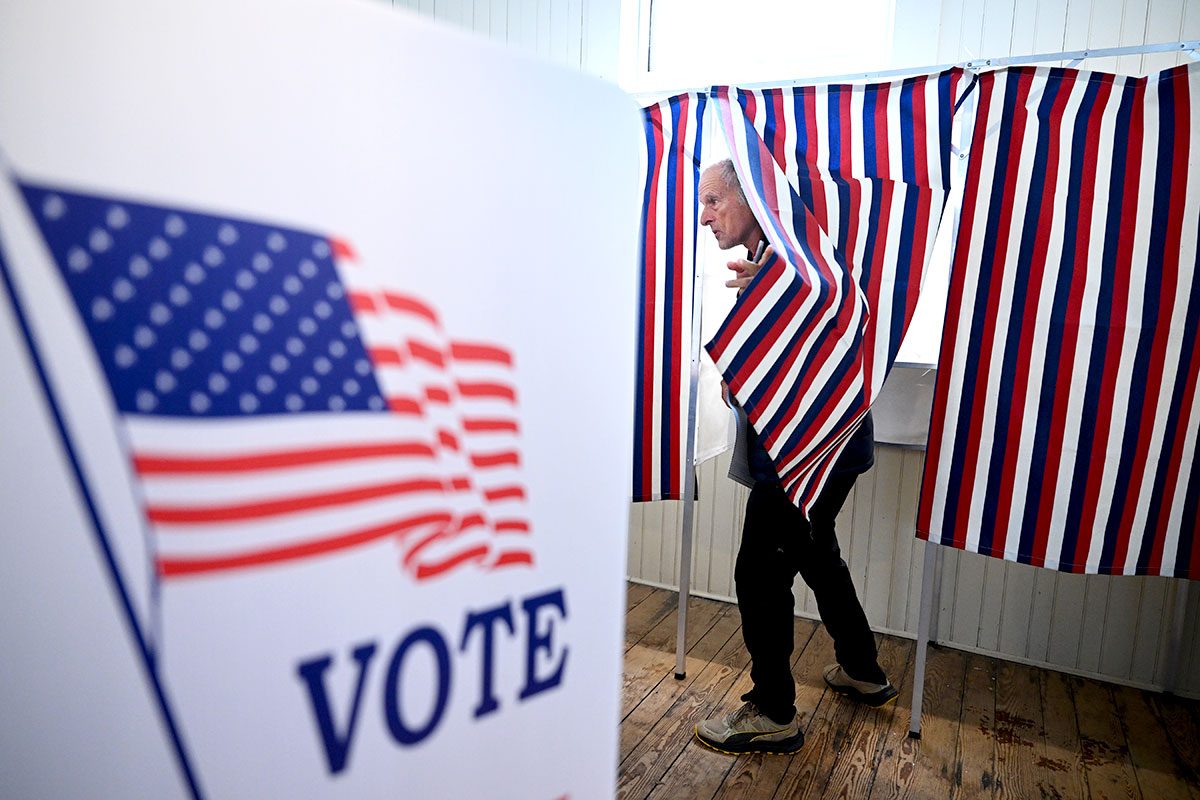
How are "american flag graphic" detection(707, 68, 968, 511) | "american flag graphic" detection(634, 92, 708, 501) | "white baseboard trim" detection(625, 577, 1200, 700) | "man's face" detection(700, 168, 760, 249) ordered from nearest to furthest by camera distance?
"american flag graphic" detection(707, 68, 968, 511) < "man's face" detection(700, 168, 760, 249) < "american flag graphic" detection(634, 92, 708, 501) < "white baseboard trim" detection(625, 577, 1200, 700)

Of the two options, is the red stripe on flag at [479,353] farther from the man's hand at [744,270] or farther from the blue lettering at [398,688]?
the man's hand at [744,270]

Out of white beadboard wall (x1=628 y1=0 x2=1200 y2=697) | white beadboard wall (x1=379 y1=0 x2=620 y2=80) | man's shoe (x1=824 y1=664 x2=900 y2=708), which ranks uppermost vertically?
white beadboard wall (x1=379 y1=0 x2=620 y2=80)

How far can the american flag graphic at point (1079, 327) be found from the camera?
1.70 metres

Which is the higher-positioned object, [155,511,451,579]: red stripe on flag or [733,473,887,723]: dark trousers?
[155,511,451,579]: red stripe on flag

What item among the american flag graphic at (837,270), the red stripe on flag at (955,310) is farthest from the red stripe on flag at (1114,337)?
the american flag graphic at (837,270)

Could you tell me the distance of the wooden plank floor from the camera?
1.79 metres

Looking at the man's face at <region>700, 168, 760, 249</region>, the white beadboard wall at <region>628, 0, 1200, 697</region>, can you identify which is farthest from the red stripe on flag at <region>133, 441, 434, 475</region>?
the white beadboard wall at <region>628, 0, 1200, 697</region>

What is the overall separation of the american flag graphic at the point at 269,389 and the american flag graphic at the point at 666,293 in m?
1.65

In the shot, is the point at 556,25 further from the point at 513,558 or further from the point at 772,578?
the point at 513,558

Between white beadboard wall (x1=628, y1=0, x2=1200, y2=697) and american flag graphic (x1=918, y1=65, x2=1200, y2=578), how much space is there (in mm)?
471

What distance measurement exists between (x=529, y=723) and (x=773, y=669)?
1382 millimetres

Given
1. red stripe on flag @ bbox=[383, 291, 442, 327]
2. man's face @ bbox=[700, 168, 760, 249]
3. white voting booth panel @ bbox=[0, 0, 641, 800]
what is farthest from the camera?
man's face @ bbox=[700, 168, 760, 249]

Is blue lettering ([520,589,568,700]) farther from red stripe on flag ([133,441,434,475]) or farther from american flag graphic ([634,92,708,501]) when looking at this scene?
american flag graphic ([634,92,708,501])

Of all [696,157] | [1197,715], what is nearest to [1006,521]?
[1197,715]
